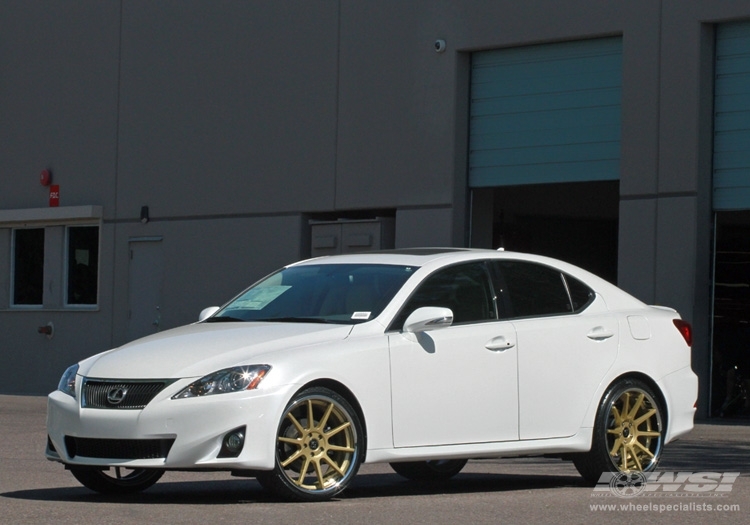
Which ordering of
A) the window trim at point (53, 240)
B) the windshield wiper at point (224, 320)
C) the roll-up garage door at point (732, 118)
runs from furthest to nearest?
the window trim at point (53, 240) < the roll-up garage door at point (732, 118) < the windshield wiper at point (224, 320)

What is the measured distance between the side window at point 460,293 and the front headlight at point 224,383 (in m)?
1.29

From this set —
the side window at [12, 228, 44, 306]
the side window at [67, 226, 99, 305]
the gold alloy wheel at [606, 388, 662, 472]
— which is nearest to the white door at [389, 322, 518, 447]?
the gold alloy wheel at [606, 388, 662, 472]

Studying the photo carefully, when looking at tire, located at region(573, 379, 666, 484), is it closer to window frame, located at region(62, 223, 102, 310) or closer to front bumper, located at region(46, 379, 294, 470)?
front bumper, located at region(46, 379, 294, 470)

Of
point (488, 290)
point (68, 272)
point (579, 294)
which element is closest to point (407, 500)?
point (488, 290)

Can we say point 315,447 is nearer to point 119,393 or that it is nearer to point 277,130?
point 119,393

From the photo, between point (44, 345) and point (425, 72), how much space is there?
9829mm

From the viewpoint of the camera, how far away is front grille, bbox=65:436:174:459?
8.29 m

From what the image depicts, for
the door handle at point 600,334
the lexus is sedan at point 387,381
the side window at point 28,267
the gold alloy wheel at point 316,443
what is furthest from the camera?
the side window at point 28,267

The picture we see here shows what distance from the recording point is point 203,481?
1036 centimetres

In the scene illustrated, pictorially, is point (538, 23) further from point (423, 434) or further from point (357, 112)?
point (423, 434)

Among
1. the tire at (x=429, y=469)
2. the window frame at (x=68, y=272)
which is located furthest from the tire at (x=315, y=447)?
the window frame at (x=68, y=272)

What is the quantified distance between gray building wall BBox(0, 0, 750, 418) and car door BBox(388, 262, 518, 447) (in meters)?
9.22

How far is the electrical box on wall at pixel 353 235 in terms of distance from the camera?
71.1ft

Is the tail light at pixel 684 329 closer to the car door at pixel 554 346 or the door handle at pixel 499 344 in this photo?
the car door at pixel 554 346
